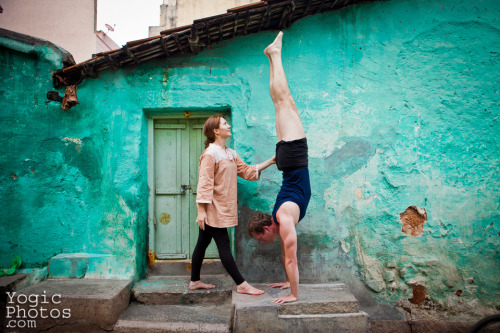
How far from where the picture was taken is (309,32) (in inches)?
151

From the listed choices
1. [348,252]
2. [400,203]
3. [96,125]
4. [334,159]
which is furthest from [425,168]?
[96,125]

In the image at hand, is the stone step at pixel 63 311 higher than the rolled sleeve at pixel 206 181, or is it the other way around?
the rolled sleeve at pixel 206 181

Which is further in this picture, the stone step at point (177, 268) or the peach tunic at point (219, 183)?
the stone step at point (177, 268)

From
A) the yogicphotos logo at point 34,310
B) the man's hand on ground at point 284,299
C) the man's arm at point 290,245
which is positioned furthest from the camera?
the yogicphotos logo at point 34,310

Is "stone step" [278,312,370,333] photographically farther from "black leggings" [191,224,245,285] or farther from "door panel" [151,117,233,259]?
"door panel" [151,117,233,259]

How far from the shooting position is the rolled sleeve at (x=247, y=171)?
137 inches

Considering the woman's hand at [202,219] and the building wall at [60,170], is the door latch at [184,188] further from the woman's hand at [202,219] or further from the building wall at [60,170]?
the woman's hand at [202,219]

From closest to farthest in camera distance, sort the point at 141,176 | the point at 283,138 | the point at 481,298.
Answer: the point at 283,138
the point at 481,298
the point at 141,176

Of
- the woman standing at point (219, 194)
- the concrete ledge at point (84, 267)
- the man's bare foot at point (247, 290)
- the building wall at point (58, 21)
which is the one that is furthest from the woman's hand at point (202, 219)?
the building wall at point (58, 21)

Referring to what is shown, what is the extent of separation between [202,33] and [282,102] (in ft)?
4.24

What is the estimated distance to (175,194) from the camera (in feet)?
13.3

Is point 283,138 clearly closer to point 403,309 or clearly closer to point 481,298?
point 403,309

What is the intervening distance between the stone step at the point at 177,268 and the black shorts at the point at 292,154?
1.71 meters

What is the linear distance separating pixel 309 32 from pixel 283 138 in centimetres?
164
